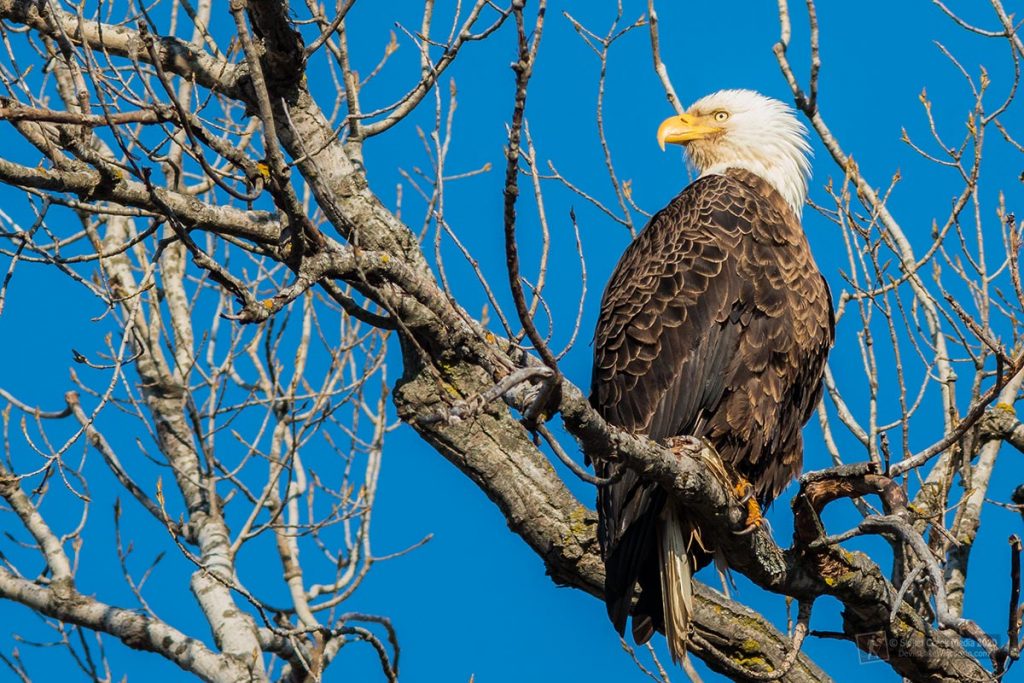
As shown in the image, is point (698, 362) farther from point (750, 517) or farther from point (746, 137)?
point (746, 137)

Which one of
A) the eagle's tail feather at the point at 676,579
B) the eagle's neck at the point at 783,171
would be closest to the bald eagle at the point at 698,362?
the eagle's tail feather at the point at 676,579

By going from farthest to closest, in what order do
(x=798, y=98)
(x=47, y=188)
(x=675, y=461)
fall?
(x=798, y=98)
(x=47, y=188)
(x=675, y=461)

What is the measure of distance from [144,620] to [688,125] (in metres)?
3.22

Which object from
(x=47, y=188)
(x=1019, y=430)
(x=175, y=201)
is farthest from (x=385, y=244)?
(x=1019, y=430)

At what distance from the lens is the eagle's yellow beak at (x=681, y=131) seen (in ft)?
18.7

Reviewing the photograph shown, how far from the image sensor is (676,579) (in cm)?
419

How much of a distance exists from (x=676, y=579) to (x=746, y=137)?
2305 mm

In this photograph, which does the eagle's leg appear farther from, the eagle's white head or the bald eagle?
the eagle's white head

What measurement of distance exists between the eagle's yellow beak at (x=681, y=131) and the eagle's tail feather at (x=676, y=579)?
2064 mm

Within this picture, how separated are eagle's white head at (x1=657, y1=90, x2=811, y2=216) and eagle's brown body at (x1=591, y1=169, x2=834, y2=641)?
69 centimetres

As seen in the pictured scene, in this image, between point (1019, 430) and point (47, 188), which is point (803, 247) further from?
point (47, 188)

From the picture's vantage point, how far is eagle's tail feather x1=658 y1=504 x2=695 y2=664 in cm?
411

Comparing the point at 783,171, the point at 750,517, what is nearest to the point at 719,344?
the point at 750,517

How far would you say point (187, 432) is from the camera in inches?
238
